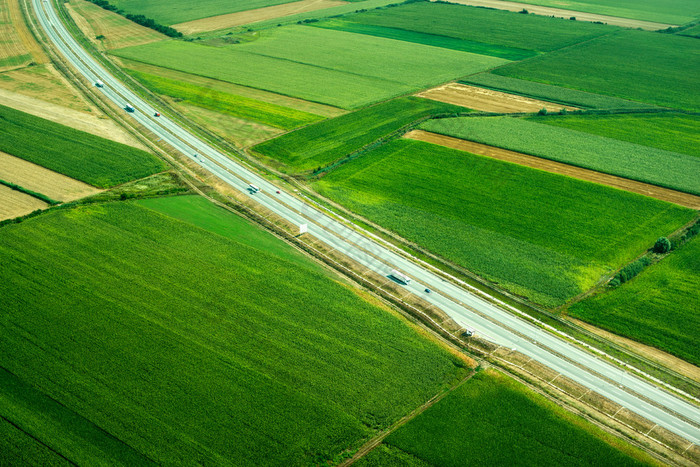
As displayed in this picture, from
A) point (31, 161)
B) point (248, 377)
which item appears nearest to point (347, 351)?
point (248, 377)

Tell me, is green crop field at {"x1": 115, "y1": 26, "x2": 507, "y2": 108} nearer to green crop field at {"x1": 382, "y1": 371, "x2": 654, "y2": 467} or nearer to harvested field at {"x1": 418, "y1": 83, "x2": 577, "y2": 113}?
harvested field at {"x1": 418, "y1": 83, "x2": 577, "y2": 113}

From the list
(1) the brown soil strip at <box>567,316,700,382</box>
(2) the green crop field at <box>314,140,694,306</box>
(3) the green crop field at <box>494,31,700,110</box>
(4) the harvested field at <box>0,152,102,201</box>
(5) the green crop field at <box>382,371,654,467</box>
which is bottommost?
(5) the green crop field at <box>382,371,654,467</box>

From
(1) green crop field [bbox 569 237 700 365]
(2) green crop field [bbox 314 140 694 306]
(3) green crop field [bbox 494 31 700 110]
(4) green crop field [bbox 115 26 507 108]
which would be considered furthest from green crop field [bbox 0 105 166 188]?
(3) green crop field [bbox 494 31 700 110]

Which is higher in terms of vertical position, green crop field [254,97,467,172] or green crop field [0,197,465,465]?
green crop field [254,97,467,172]

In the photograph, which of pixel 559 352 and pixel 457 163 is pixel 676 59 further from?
pixel 559 352

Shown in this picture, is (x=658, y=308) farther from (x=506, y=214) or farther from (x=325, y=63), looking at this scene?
(x=325, y=63)

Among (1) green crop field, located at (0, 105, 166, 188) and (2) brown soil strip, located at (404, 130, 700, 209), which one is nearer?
(2) brown soil strip, located at (404, 130, 700, 209)

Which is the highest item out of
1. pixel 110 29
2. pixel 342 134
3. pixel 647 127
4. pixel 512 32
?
pixel 110 29

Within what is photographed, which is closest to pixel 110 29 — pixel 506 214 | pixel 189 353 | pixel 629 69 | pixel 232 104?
pixel 232 104
